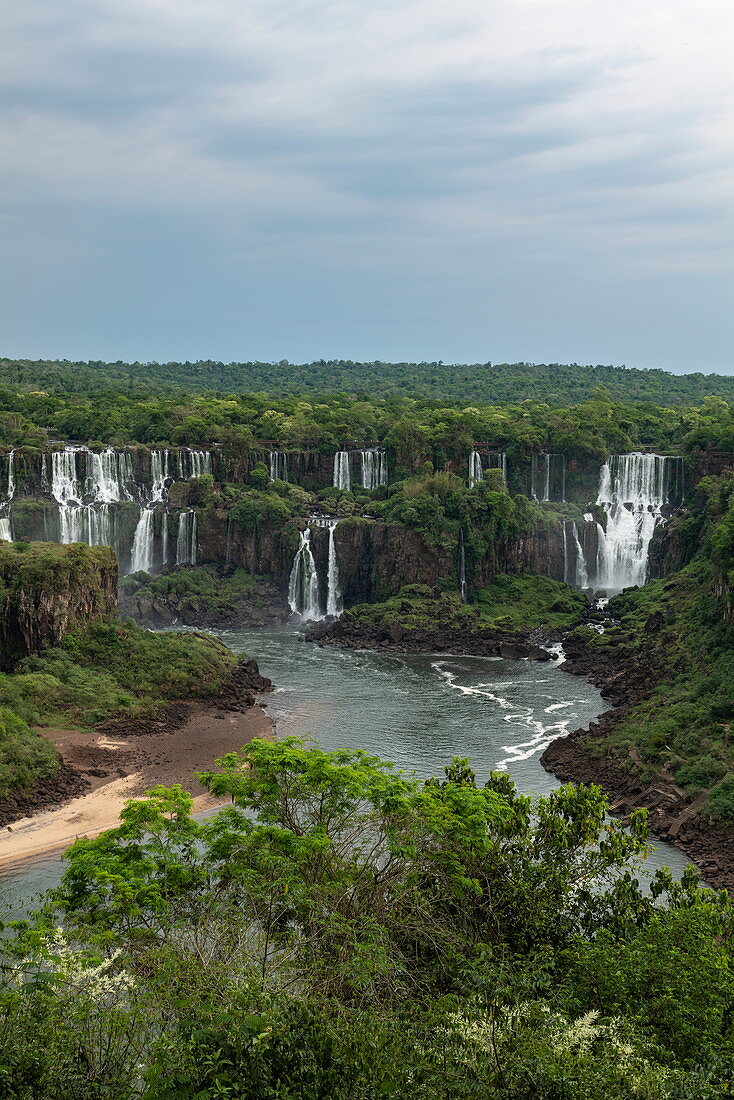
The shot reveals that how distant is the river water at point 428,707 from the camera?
42.2 m

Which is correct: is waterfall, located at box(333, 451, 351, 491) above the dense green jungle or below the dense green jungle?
above

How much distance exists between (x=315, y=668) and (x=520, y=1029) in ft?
148

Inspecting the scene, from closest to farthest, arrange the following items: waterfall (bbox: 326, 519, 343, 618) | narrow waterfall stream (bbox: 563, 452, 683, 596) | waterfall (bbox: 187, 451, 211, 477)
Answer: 1. waterfall (bbox: 326, 519, 343, 618)
2. narrow waterfall stream (bbox: 563, 452, 683, 596)
3. waterfall (bbox: 187, 451, 211, 477)

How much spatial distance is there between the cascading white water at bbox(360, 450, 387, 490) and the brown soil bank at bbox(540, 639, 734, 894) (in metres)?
37.2

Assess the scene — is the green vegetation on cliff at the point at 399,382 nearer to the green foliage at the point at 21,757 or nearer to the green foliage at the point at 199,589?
the green foliage at the point at 199,589

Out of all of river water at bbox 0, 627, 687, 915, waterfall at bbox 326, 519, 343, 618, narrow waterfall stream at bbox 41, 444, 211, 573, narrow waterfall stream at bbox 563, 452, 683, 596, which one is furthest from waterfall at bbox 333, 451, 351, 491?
river water at bbox 0, 627, 687, 915

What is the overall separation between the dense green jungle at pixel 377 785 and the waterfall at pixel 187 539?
0.17 m

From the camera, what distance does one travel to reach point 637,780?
3825cm

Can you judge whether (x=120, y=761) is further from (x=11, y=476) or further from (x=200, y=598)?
(x=11, y=476)

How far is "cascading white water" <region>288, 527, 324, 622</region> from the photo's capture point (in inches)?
2936

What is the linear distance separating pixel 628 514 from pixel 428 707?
37.9 m

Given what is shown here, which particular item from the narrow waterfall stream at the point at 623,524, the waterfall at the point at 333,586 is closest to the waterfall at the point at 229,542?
the waterfall at the point at 333,586

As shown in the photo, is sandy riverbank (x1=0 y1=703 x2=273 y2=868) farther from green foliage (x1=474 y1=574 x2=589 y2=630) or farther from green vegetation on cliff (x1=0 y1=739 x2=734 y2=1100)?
green foliage (x1=474 y1=574 x2=589 y2=630)

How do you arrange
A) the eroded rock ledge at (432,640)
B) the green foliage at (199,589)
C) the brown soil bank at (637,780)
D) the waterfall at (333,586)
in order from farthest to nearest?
the waterfall at (333,586) → the green foliage at (199,589) → the eroded rock ledge at (432,640) → the brown soil bank at (637,780)
